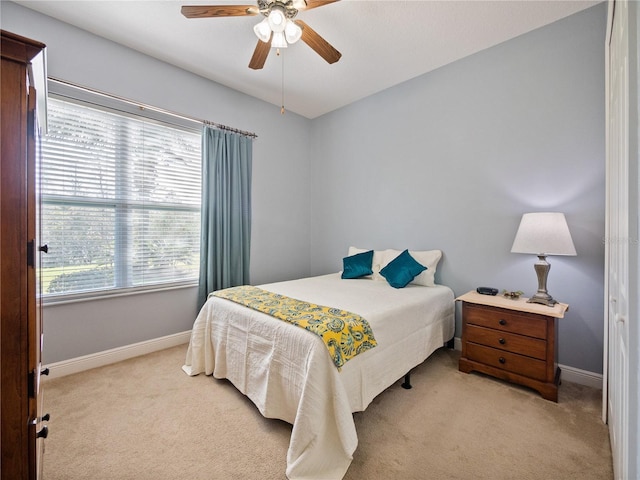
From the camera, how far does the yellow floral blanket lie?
60.5 inches

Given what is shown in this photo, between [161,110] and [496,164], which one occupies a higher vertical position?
[161,110]

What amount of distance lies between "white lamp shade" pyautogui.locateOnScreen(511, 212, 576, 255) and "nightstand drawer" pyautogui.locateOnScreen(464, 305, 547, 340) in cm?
48

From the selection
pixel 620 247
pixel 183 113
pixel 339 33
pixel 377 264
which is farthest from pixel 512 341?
pixel 183 113

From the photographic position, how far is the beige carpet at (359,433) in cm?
142

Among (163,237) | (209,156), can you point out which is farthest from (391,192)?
(163,237)

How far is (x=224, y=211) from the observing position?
3221mm

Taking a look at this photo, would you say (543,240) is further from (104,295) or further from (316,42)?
(104,295)

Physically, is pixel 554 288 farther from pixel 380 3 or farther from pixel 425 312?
pixel 380 3

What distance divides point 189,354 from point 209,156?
200cm

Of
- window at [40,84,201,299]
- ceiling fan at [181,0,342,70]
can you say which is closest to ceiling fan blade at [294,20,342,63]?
ceiling fan at [181,0,342,70]

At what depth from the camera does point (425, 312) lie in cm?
232

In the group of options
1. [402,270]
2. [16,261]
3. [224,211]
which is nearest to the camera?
[16,261]

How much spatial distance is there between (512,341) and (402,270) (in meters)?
1.02

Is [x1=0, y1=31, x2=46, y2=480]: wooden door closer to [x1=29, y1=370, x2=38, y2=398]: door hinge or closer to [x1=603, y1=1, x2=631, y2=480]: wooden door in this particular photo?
[x1=29, y1=370, x2=38, y2=398]: door hinge
